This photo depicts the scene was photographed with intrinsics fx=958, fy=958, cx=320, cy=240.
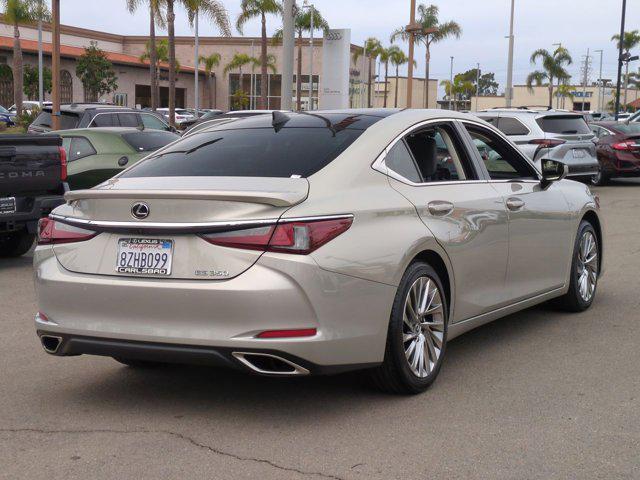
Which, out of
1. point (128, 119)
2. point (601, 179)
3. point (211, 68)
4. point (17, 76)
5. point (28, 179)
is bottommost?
point (601, 179)

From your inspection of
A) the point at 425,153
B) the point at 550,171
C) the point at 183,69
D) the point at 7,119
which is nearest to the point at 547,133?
the point at 550,171

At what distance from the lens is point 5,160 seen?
31.8 feet

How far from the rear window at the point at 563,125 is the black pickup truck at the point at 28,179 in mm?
10982

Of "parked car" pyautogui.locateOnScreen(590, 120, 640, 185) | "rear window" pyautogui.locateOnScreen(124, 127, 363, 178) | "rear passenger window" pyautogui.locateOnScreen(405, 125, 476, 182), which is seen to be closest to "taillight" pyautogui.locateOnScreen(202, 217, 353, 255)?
"rear window" pyautogui.locateOnScreen(124, 127, 363, 178)

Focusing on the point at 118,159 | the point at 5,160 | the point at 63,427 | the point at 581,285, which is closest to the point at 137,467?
the point at 63,427

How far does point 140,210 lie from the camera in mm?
4648

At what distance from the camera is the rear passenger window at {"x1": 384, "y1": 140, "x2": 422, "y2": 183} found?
210 inches

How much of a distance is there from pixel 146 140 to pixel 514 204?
875cm

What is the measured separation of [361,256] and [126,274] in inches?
45.0

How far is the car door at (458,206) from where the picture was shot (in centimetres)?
538

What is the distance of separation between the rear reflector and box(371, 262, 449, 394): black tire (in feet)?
2.01

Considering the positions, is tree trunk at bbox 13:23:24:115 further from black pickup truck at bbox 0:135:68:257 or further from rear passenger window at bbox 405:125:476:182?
rear passenger window at bbox 405:125:476:182

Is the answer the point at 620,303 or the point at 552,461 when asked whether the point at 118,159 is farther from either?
the point at 552,461

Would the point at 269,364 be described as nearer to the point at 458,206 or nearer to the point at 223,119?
the point at 458,206
